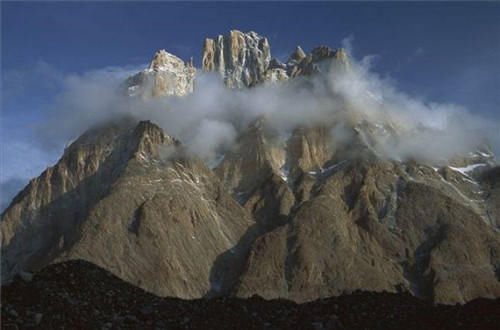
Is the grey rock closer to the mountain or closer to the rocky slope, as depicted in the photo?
the mountain

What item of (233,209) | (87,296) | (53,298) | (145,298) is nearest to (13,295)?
(53,298)

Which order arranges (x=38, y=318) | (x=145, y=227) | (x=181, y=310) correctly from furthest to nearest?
1. (x=145, y=227)
2. (x=181, y=310)
3. (x=38, y=318)

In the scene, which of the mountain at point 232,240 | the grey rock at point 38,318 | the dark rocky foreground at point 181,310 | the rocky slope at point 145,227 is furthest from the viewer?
the mountain at point 232,240

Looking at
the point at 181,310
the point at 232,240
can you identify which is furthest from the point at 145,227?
the point at 181,310

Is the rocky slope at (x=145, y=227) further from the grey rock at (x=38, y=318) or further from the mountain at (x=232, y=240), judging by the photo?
the grey rock at (x=38, y=318)

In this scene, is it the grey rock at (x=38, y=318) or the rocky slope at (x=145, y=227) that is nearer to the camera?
the grey rock at (x=38, y=318)

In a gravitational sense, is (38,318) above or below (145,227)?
below

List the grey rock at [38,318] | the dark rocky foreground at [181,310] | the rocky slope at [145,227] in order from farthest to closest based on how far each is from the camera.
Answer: the rocky slope at [145,227]
the dark rocky foreground at [181,310]
the grey rock at [38,318]

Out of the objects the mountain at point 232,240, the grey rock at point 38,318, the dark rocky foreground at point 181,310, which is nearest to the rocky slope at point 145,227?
the mountain at point 232,240

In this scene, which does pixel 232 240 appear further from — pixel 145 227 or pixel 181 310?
pixel 181 310
